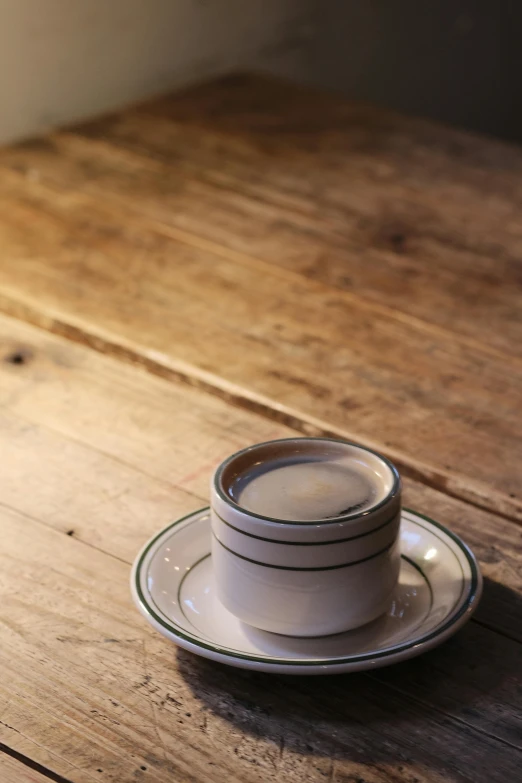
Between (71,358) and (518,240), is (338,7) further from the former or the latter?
(71,358)

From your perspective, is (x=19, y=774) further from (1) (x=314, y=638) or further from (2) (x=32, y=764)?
(1) (x=314, y=638)

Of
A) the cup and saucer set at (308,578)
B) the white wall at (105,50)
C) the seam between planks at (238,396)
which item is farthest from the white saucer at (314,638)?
the white wall at (105,50)

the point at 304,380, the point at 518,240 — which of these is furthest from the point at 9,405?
the point at 518,240

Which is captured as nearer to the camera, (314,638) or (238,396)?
(314,638)

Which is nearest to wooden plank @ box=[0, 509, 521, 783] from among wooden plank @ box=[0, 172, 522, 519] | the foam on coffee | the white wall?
the foam on coffee

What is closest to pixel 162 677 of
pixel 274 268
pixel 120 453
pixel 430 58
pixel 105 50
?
pixel 120 453

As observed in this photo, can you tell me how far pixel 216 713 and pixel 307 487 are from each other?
5.3 inches

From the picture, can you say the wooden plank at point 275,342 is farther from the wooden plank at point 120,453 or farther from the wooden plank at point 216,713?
the wooden plank at point 216,713

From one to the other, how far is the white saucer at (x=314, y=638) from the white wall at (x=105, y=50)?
1.31m

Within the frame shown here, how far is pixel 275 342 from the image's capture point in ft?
3.32

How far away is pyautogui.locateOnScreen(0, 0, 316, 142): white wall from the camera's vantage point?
67.9 inches

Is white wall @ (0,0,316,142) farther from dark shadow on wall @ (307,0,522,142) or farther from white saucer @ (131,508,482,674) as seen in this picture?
white saucer @ (131,508,482,674)

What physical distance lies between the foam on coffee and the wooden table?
0.34ft

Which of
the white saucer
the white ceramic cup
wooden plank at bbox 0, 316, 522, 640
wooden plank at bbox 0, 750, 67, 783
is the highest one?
the white ceramic cup
